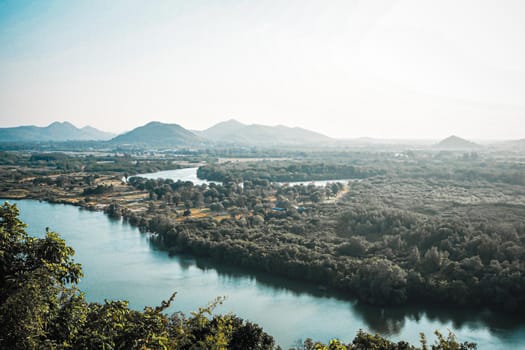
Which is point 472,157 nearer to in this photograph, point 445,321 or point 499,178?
point 499,178

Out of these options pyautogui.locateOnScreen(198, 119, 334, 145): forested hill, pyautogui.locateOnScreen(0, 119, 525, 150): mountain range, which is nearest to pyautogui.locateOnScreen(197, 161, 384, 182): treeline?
pyautogui.locateOnScreen(0, 119, 525, 150): mountain range

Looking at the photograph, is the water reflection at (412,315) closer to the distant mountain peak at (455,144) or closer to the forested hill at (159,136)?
the distant mountain peak at (455,144)

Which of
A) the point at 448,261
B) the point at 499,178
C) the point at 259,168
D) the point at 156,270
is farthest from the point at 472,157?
the point at 156,270

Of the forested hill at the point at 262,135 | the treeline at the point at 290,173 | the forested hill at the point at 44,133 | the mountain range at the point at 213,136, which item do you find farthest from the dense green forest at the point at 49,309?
the forested hill at the point at 44,133

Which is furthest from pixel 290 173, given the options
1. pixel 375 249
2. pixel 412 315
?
pixel 412 315

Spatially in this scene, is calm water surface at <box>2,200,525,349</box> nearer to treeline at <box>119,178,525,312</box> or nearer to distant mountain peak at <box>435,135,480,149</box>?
treeline at <box>119,178,525,312</box>
